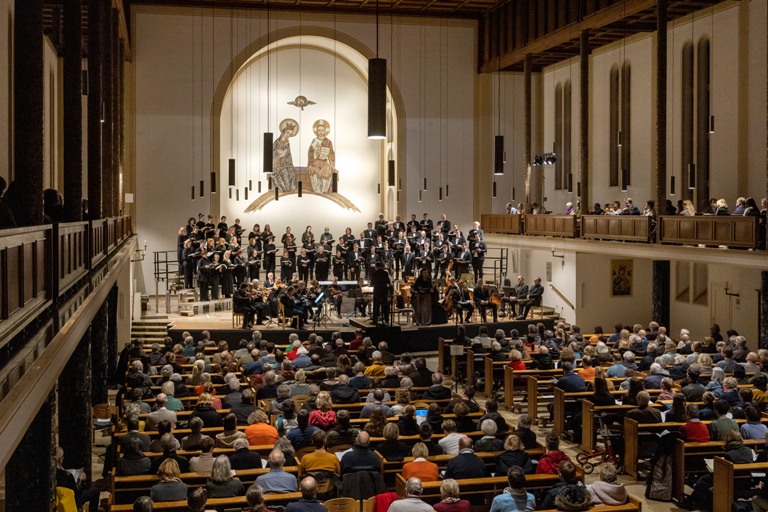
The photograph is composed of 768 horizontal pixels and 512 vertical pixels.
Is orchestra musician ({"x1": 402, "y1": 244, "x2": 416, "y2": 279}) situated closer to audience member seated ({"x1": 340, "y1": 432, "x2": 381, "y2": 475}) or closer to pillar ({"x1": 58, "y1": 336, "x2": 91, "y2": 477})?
pillar ({"x1": 58, "y1": 336, "x2": 91, "y2": 477})

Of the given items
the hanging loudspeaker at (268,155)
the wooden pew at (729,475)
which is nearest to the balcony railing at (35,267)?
the wooden pew at (729,475)

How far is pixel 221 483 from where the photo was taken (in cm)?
816

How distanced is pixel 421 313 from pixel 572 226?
16.5ft

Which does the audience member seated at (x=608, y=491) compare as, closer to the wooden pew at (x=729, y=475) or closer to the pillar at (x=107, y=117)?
the wooden pew at (x=729, y=475)

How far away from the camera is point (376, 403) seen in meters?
11.9

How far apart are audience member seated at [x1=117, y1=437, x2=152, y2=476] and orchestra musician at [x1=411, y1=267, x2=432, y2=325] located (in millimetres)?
12428

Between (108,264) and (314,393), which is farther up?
(108,264)

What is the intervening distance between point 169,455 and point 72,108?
478 centimetres

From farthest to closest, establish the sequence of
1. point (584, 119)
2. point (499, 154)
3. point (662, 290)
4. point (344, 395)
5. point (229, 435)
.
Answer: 1. point (499, 154)
2. point (584, 119)
3. point (662, 290)
4. point (344, 395)
5. point (229, 435)

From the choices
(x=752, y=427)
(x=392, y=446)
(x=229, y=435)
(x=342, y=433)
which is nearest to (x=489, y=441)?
(x=392, y=446)

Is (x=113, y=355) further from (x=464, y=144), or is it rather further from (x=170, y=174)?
(x=464, y=144)

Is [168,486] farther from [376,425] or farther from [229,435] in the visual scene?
[376,425]

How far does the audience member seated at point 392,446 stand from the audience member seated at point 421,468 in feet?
2.29

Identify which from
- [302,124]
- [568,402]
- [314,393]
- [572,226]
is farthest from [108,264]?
[302,124]
